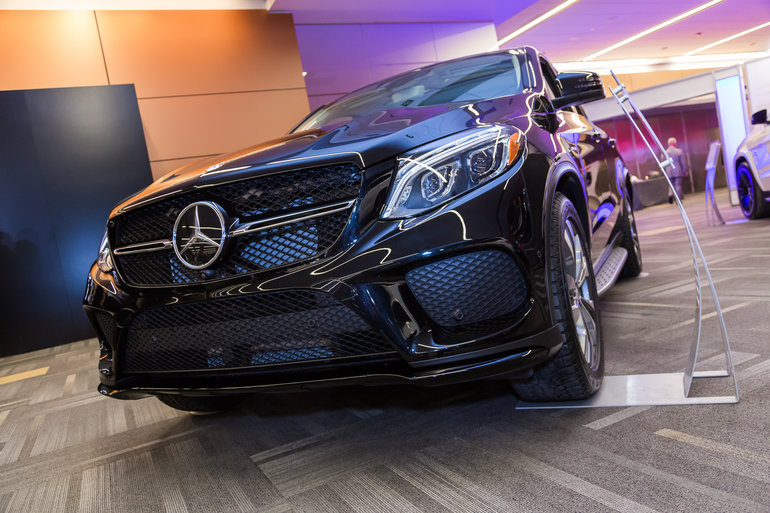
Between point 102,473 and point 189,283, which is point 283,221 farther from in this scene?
point 102,473

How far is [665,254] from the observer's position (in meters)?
4.63

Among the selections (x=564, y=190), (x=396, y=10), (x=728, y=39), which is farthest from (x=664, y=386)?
(x=728, y=39)

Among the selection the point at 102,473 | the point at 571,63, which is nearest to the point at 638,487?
the point at 102,473

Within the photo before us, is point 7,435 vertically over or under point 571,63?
under

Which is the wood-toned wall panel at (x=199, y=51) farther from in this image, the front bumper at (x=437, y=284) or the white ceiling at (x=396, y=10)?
the front bumper at (x=437, y=284)

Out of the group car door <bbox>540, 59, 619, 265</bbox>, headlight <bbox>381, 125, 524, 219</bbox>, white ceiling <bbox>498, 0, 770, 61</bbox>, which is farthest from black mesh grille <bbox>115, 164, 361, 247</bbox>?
white ceiling <bbox>498, 0, 770, 61</bbox>

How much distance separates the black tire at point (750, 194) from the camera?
5.83 metres

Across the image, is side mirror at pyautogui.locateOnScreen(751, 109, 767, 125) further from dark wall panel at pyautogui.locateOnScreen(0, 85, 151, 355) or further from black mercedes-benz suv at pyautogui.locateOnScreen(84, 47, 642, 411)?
dark wall panel at pyautogui.locateOnScreen(0, 85, 151, 355)

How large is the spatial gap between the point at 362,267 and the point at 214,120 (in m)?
5.56

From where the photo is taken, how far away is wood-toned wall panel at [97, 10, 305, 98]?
6.07 m

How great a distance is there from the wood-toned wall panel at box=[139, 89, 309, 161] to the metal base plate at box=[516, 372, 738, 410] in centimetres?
529

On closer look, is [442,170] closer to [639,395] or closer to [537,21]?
[639,395]

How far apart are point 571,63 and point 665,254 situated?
10.9 m

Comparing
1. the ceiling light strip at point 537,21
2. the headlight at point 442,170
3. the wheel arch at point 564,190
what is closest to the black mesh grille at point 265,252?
the headlight at point 442,170
